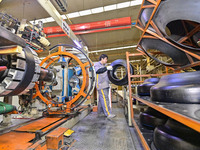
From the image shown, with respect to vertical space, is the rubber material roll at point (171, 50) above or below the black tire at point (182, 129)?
above

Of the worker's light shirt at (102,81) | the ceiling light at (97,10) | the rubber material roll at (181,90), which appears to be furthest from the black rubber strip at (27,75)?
the ceiling light at (97,10)

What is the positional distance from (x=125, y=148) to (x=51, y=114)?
4.97 feet

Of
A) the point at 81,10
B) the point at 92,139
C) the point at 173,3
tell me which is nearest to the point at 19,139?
the point at 92,139

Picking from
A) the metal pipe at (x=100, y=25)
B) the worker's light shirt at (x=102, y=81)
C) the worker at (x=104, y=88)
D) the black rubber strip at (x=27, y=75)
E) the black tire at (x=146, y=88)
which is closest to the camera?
the black rubber strip at (x=27, y=75)

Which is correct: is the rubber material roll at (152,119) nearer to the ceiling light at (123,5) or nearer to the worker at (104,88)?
the worker at (104,88)

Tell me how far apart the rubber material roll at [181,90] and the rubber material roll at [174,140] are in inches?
9.2

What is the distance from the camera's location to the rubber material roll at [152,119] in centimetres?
133

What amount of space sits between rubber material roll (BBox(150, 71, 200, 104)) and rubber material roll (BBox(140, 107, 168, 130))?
0.50m

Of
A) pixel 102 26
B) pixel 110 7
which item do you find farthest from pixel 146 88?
pixel 110 7

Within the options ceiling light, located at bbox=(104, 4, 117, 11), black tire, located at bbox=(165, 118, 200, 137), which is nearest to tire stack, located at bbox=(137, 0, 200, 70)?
black tire, located at bbox=(165, 118, 200, 137)

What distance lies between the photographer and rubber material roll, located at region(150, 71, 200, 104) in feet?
2.31

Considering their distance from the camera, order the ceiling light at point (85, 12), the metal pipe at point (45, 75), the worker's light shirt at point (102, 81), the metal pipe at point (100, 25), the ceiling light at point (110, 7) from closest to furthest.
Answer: the metal pipe at point (45, 75), the worker's light shirt at point (102, 81), the metal pipe at point (100, 25), the ceiling light at point (110, 7), the ceiling light at point (85, 12)

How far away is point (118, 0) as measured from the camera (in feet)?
12.1

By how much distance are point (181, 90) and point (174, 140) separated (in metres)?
0.35
